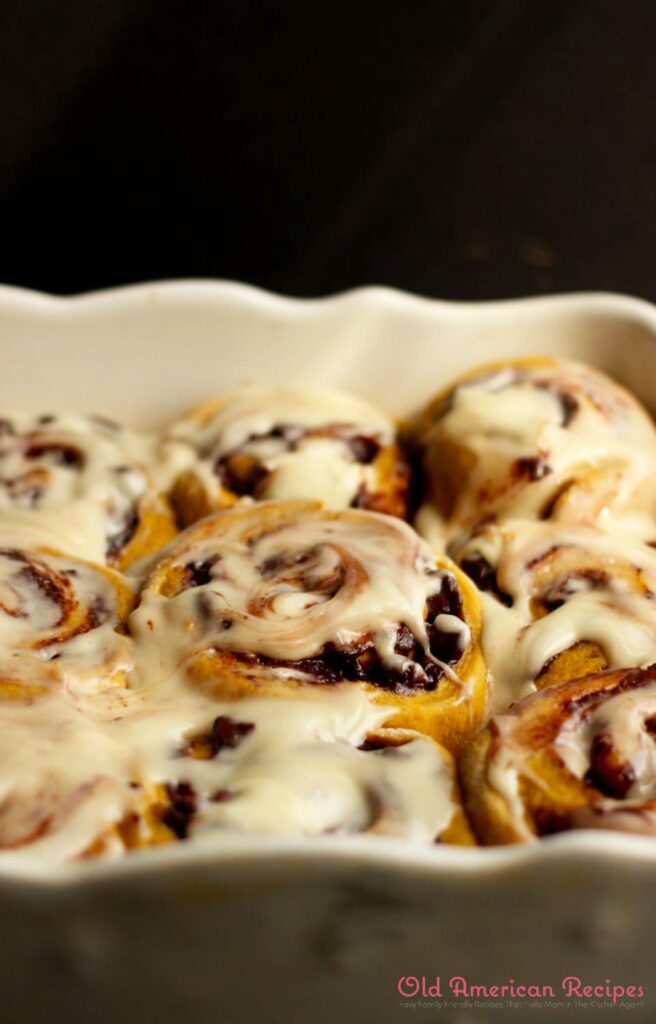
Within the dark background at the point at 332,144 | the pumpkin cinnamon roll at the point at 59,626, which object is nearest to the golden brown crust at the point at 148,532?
the pumpkin cinnamon roll at the point at 59,626

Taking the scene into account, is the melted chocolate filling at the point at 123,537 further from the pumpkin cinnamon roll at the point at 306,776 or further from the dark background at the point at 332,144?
the dark background at the point at 332,144

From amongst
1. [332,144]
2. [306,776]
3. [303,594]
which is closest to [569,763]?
[306,776]

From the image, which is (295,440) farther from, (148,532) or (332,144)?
(332,144)

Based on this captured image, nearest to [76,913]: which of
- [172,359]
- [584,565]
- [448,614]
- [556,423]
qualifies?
[448,614]

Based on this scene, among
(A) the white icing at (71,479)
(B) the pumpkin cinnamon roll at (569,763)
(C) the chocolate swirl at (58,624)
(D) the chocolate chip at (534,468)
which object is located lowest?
(A) the white icing at (71,479)

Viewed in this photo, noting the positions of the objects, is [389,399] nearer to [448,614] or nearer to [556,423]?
[556,423]
